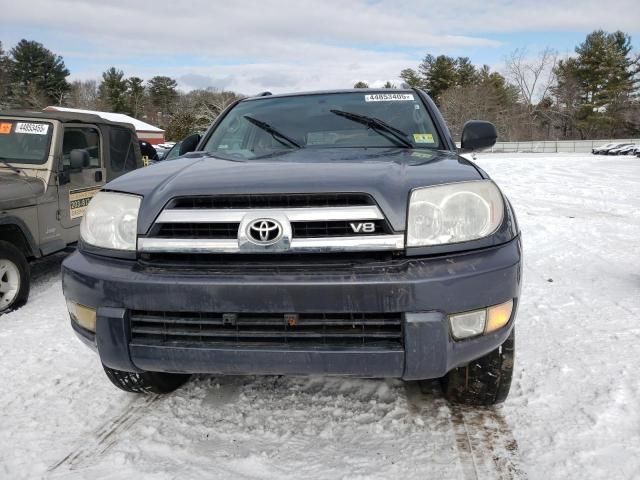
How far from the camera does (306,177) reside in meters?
2.15

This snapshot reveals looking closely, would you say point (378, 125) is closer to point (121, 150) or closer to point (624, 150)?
point (121, 150)

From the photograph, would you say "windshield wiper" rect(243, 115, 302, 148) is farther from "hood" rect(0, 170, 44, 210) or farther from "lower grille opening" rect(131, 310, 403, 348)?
"hood" rect(0, 170, 44, 210)

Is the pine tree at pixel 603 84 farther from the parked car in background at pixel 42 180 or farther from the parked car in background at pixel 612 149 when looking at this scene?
the parked car in background at pixel 42 180

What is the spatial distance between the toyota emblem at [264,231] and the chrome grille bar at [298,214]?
0.04m

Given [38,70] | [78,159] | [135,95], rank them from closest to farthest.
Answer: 1. [78,159]
2. [38,70]
3. [135,95]

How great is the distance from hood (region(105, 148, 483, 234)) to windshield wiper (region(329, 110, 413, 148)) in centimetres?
43

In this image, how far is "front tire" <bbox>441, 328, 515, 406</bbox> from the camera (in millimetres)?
2418

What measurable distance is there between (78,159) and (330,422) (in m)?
4.07

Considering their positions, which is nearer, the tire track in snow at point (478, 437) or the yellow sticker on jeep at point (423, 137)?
the tire track in snow at point (478, 437)

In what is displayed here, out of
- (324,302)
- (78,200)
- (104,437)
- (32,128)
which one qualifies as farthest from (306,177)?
(32,128)

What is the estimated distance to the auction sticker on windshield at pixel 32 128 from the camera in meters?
5.36

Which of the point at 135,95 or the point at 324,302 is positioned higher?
the point at 135,95

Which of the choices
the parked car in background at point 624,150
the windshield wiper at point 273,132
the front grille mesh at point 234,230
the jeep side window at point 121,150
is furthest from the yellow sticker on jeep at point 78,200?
the parked car in background at point 624,150

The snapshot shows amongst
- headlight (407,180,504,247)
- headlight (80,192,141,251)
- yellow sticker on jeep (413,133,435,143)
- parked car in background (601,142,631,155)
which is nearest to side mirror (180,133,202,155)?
headlight (80,192,141,251)
